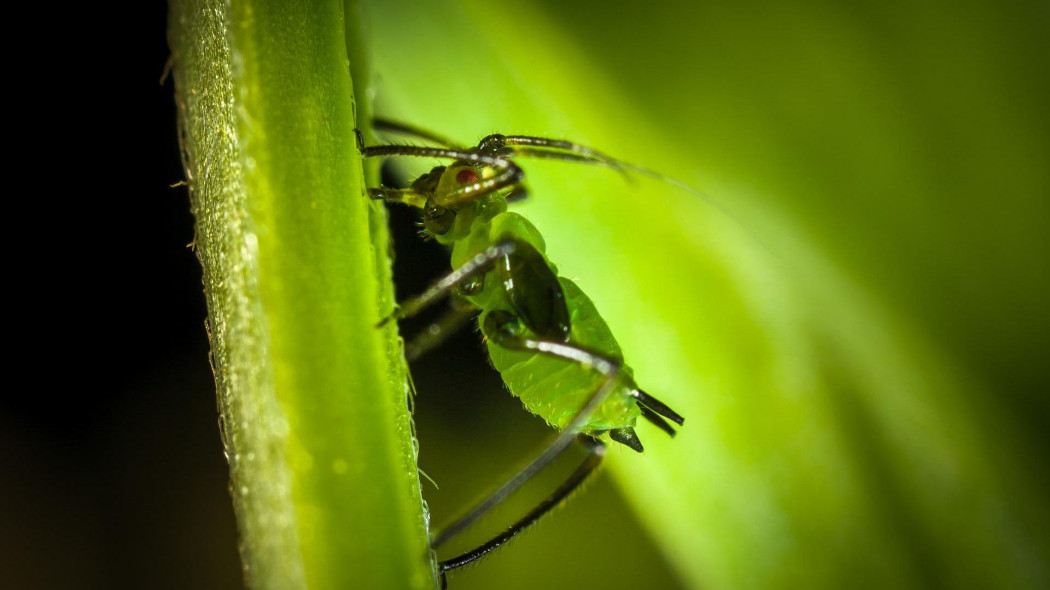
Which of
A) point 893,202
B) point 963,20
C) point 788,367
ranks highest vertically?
point 963,20

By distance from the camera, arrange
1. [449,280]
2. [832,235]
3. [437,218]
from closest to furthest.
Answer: [449,280]
[832,235]
[437,218]

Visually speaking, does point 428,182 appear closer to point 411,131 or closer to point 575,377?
point 411,131

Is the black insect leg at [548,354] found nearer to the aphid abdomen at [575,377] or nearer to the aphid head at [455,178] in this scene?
the aphid abdomen at [575,377]

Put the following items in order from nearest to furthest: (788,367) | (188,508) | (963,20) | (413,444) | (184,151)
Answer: (413,444), (184,151), (963,20), (788,367), (188,508)

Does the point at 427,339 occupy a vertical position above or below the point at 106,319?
below

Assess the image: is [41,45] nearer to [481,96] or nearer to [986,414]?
[481,96]

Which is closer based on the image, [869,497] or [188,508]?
[869,497]

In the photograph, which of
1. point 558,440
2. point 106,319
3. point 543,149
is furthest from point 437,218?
point 106,319

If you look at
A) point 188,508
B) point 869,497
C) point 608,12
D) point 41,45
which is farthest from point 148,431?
point 869,497
